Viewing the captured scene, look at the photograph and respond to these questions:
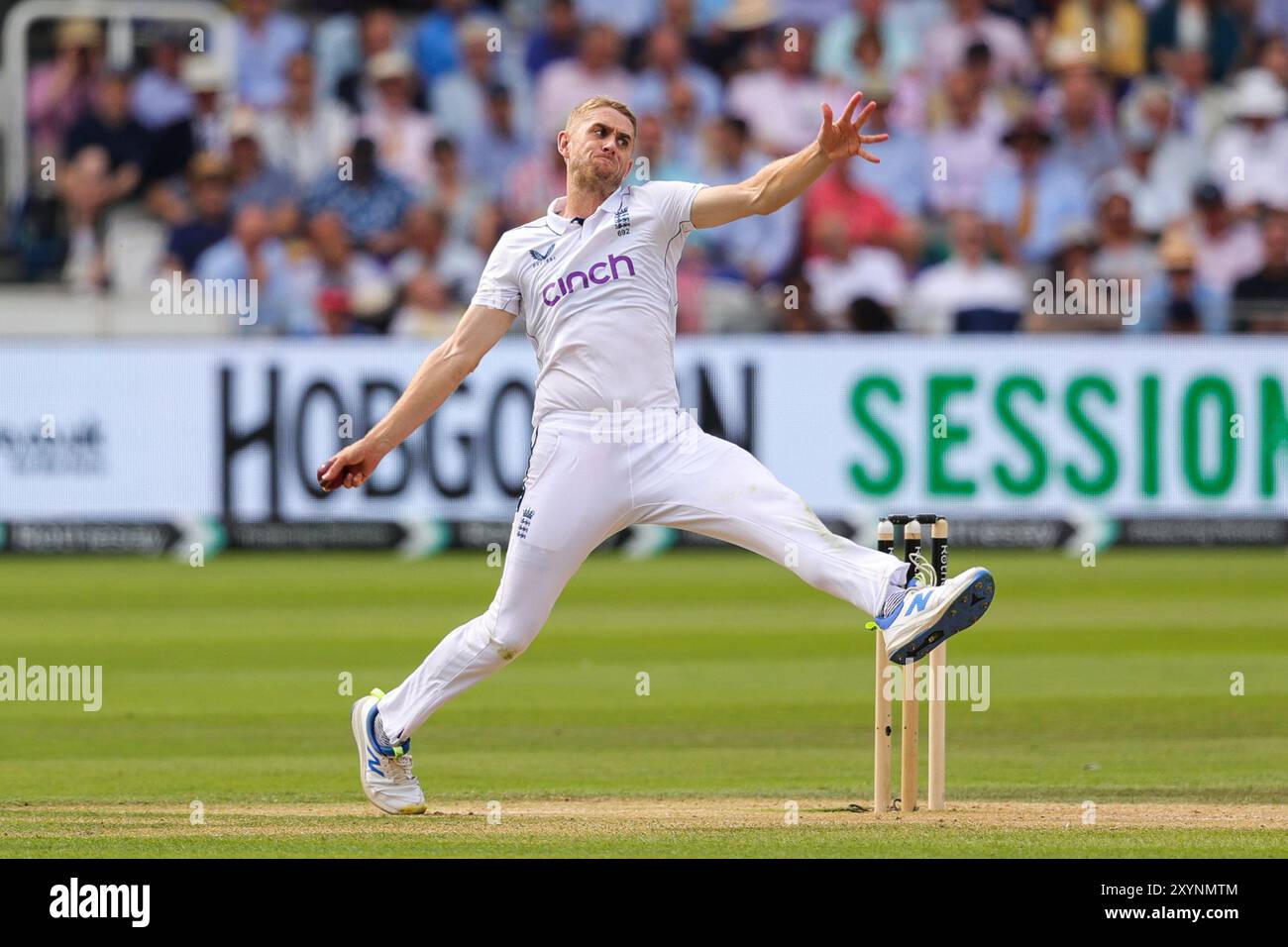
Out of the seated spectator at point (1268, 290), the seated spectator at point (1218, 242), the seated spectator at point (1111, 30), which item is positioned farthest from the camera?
the seated spectator at point (1111, 30)

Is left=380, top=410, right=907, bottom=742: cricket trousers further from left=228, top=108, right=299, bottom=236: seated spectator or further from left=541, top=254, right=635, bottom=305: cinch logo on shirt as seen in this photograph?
left=228, top=108, right=299, bottom=236: seated spectator

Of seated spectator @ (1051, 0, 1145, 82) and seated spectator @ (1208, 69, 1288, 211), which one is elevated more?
seated spectator @ (1051, 0, 1145, 82)

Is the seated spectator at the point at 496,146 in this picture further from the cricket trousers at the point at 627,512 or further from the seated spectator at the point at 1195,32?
the cricket trousers at the point at 627,512

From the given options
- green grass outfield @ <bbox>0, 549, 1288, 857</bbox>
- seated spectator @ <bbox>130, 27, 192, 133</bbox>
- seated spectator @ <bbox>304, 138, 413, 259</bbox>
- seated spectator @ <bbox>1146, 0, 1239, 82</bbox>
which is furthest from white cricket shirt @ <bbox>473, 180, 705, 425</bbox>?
seated spectator @ <bbox>1146, 0, 1239, 82</bbox>

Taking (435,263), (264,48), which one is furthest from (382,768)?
(264,48)

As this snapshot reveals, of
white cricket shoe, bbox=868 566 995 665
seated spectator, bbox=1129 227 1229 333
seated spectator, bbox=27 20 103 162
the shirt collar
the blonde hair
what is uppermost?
seated spectator, bbox=27 20 103 162

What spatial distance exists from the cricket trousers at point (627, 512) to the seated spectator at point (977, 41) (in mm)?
16209

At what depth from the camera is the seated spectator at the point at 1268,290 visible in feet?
65.5

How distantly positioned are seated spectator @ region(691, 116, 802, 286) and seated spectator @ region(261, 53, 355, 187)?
373cm

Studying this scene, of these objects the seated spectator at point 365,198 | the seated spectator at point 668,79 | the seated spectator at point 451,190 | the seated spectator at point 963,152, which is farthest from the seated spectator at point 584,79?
the seated spectator at point 963,152

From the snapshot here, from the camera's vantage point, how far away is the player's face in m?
8.66

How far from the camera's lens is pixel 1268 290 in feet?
68.0

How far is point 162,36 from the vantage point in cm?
2422

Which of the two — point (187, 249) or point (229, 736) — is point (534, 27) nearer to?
point (187, 249)
